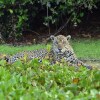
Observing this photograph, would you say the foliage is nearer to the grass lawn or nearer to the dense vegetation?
the grass lawn

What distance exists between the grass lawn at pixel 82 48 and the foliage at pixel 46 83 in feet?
22.0

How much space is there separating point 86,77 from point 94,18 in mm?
12393

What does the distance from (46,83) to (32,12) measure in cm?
1156

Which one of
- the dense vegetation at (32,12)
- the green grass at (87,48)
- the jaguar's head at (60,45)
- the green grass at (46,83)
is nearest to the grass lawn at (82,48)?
the green grass at (87,48)

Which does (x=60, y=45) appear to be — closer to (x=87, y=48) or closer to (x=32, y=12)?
(x=87, y=48)

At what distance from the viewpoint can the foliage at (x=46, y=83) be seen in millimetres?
3994

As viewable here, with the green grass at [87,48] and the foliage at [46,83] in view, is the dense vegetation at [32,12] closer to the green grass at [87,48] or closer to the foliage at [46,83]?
the green grass at [87,48]

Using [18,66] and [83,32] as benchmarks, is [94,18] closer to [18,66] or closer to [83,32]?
[83,32]

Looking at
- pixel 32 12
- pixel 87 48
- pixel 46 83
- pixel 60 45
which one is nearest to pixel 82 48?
pixel 87 48

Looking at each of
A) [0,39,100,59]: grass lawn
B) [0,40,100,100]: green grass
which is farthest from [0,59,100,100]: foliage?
[0,39,100,59]: grass lawn

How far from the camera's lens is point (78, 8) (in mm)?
15375

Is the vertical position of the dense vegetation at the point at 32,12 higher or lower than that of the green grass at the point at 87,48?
higher

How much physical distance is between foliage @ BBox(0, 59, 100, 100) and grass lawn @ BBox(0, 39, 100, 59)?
22.0 feet

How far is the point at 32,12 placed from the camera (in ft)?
52.5
